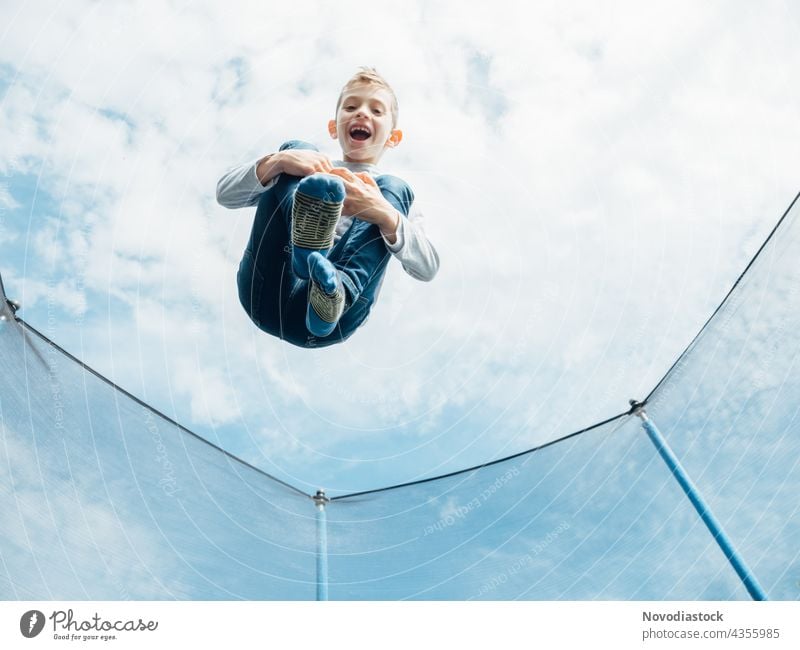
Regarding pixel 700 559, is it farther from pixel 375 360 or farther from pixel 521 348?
pixel 375 360

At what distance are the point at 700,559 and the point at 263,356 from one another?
1.85 metres

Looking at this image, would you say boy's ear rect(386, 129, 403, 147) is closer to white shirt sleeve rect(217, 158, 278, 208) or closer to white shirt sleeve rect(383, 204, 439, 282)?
white shirt sleeve rect(383, 204, 439, 282)

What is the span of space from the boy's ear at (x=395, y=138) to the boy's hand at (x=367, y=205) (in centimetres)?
51

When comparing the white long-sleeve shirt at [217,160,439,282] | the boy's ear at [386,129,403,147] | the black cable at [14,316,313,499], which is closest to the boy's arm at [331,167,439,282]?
the white long-sleeve shirt at [217,160,439,282]

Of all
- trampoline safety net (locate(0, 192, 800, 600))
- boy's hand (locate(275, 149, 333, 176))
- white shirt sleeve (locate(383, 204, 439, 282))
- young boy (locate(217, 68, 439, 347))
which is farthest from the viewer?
trampoline safety net (locate(0, 192, 800, 600))

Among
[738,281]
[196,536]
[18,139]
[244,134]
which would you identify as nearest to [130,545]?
[196,536]

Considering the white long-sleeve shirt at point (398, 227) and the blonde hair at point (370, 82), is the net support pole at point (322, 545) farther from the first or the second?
the blonde hair at point (370, 82)

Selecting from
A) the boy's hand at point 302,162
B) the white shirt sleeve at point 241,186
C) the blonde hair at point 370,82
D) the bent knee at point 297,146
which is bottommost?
the boy's hand at point 302,162

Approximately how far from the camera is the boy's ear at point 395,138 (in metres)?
2.25

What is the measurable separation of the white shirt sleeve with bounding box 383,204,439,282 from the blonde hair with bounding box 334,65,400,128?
0.46m

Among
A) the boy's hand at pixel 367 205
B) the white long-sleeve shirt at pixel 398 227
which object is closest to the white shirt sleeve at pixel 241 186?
the white long-sleeve shirt at pixel 398 227

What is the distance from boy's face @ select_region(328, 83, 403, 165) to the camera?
2.11 metres

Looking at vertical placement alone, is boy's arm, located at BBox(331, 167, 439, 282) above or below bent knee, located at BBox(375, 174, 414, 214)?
below

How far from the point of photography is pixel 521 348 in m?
2.86
